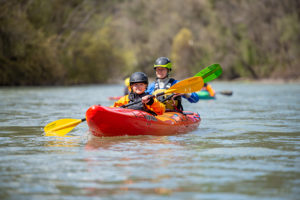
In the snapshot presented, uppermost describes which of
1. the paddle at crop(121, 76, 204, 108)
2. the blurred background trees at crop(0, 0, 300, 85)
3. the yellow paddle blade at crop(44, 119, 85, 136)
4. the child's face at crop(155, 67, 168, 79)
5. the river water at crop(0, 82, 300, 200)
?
the blurred background trees at crop(0, 0, 300, 85)

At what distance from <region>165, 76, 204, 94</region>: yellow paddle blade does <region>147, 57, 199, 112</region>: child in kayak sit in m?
0.26

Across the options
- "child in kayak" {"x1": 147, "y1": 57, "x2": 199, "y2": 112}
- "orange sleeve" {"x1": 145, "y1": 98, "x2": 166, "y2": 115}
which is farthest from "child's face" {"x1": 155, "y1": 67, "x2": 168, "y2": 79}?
"orange sleeve" {"x1": 145, "y1": 98, "x2": 166, "y2": 115}

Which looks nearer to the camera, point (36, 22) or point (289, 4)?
point (36, 22)

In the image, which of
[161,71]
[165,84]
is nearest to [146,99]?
[165,84]

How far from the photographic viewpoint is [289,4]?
1711 inches

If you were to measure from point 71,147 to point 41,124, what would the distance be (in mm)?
3420

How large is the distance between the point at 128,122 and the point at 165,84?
1560mm

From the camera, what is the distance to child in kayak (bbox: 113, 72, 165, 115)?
7812 mm

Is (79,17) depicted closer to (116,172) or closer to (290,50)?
(290,50)

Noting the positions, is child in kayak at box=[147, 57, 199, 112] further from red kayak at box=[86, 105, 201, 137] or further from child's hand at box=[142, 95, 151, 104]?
child's hand at box=[142, 95, 151, 104]

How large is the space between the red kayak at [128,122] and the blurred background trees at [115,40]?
24.5m

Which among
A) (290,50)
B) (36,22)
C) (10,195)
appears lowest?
(10,195)

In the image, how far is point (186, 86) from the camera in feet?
27.7

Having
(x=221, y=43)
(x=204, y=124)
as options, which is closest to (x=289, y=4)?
(x=221, y=43)
